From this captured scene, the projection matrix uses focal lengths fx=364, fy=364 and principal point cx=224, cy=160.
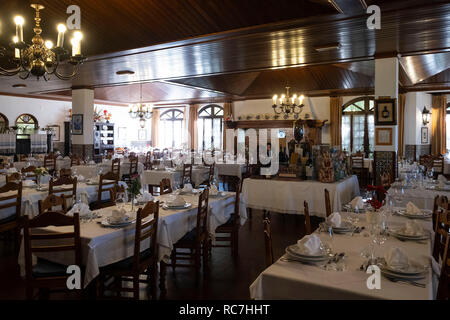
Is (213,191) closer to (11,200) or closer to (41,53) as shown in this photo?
(11,200)

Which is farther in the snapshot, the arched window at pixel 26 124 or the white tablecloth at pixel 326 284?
the arched window at pixel 26 124

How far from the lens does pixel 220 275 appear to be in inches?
172

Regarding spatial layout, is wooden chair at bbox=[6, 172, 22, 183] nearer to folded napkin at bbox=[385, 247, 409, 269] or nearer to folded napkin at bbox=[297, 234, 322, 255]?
folded napkin at bbox=[297, 234, 322, 255]

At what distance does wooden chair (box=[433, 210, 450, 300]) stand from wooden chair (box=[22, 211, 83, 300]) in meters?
2.62

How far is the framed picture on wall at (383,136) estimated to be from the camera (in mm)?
7836

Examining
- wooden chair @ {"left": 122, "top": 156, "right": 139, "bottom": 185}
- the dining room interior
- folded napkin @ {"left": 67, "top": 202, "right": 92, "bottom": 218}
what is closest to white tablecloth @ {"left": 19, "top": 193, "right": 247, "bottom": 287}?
the dining room interior

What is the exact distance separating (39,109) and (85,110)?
15.2 ft

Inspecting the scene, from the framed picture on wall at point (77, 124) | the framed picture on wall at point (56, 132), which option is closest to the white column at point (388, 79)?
the framed picture on wall at point (77, 124)

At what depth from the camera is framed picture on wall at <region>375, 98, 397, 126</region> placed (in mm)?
7613

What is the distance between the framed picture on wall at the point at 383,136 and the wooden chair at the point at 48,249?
677 cm

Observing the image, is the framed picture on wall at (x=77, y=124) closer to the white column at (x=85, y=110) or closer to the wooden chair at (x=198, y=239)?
the white column at (x=85, y=110)

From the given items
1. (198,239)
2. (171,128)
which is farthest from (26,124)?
(198,239)

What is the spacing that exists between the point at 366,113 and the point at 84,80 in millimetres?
10342
